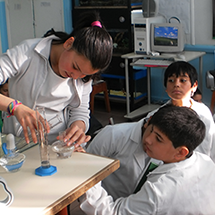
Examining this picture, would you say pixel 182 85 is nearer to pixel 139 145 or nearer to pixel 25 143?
pixel 139 145

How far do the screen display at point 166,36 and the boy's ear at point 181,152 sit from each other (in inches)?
115

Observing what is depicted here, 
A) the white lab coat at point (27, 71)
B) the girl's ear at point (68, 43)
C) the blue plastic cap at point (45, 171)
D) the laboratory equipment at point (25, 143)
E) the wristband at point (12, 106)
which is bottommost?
the blue plastic cap at point (45, 171)

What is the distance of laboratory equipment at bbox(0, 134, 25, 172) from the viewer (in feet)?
4.09

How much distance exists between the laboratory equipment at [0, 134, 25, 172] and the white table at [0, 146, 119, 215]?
0.07ft

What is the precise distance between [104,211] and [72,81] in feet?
2.12

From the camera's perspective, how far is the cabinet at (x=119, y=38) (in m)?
4.34

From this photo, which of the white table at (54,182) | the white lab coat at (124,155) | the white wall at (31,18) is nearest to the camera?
the white table at (54,182)

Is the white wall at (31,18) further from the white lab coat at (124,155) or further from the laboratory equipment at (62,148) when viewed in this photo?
the laboratory equipment at (62,148)

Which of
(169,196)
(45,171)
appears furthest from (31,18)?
(169,196)

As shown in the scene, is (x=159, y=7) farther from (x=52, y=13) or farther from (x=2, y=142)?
(x=2, y=142)

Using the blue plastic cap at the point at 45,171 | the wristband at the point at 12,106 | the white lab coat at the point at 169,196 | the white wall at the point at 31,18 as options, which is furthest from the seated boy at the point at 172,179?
the white wall at the point at 31,18

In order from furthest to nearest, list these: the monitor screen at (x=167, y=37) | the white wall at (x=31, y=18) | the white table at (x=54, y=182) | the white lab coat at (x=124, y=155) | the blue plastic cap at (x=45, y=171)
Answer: the white wall at (x=31, y=18)
the monitor screen at (x=167, y=37)
the white lab coat at (x=124, y=155)
the blue plastic cap at (x=45, y=171)
the white table at (x=54, y=182)

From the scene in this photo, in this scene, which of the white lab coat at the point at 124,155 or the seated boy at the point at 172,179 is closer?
the seated boy at the point at 172,179

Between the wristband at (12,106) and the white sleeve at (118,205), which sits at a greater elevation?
the wristband at (12,106)
